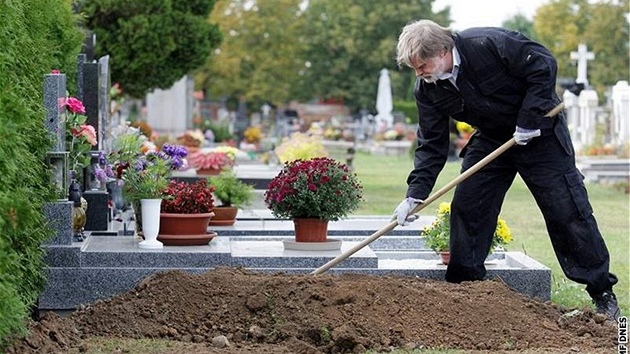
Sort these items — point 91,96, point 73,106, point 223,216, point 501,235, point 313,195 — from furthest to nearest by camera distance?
point 91,96
point 223,216
point 73,106
point 501,235
point 313,195

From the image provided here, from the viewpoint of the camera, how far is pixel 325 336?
6.84 meters

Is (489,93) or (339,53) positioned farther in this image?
(339,53)

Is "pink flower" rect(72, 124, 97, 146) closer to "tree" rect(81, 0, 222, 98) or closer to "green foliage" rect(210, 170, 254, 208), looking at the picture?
"green foliage" rect(210, 170, 254, 208)

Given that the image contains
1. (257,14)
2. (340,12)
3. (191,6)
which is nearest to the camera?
(191,6)

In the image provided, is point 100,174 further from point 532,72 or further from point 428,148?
point 532,72

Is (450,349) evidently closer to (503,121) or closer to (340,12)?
(503,121)

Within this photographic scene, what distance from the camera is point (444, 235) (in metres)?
9.18

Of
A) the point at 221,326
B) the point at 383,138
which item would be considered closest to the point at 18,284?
the point at 221,326

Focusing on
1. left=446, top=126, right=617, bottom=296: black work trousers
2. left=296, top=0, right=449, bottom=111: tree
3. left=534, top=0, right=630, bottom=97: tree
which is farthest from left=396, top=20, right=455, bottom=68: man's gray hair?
left=296, top=0, right=449, bottom=111: tree

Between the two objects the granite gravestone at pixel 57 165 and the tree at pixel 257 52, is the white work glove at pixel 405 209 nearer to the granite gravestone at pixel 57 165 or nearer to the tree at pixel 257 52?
the granite gravestone at pixel 57 165

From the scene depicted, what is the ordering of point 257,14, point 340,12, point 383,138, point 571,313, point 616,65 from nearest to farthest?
point 571,313 < point 383,138 < point 616,65 < point 257,14 < point 340,12

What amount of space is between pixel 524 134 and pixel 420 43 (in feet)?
2.75

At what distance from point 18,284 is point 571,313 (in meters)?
3.16

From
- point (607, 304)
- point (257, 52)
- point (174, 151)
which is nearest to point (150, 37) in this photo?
point (174, 151)
